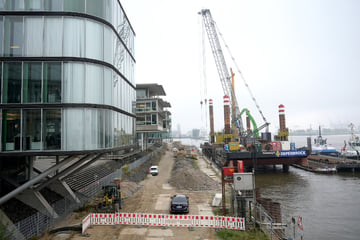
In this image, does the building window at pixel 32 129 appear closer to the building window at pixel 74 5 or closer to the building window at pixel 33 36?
the building window at pixel 33 36

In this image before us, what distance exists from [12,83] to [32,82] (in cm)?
107

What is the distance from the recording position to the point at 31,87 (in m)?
14.6

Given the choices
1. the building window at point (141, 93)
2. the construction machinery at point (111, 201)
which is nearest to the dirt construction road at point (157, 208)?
the construction machinery at point (111, 201)

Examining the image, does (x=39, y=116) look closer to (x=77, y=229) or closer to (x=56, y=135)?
(x=56, y=135)

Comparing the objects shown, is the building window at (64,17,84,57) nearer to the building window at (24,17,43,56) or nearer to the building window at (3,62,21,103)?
the building window at (24,17,43,56)

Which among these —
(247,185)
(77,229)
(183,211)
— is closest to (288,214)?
(247,185)

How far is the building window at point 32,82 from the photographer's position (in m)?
14.5

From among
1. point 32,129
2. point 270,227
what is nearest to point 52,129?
point 32,129

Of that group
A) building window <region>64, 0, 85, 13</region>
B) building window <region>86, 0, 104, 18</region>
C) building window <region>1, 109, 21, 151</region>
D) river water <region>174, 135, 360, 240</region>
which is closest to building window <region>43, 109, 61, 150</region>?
building window <region>1, 109, 21, 151</region>

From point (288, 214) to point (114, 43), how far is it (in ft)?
70.6

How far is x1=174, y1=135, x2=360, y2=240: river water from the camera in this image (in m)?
18.7

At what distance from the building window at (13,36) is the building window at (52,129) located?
4141mm

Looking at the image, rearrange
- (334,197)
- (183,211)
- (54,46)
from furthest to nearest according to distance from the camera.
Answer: (334,197), (183,211), (54,46)

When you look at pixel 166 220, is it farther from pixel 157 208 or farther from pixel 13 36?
pixel 13 36
